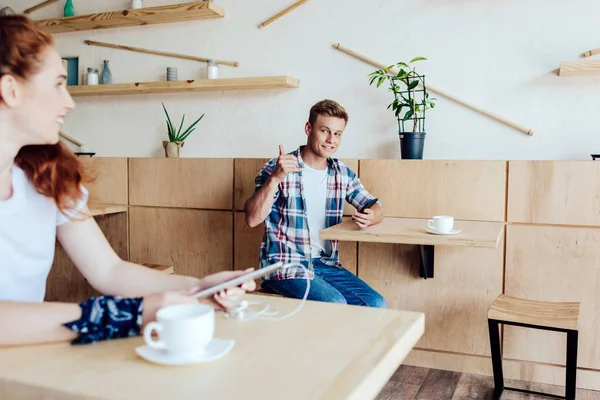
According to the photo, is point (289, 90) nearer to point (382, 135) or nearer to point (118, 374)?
point (382, 135)

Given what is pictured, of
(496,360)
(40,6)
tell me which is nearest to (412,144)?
(496,360)

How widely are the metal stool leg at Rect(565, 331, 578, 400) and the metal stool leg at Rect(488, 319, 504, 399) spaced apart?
0.95 ft

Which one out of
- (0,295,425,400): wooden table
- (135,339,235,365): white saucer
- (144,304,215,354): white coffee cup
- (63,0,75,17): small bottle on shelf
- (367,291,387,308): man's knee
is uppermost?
(63,0,75,17): small bottle on shelf

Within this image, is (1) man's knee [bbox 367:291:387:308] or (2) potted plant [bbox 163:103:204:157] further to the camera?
(2) potted plant [bbox 163:103:204:157]

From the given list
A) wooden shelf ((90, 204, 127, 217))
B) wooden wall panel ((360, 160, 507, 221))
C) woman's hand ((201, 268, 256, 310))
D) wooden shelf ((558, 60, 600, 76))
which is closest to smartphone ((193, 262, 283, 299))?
woman's hand ((201, 268, 256, 310))

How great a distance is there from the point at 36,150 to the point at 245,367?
2.55 ft

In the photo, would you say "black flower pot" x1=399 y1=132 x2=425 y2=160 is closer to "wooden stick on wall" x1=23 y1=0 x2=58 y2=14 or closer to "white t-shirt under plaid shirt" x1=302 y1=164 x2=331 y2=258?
"white t-shirt under plaid shirt" x1=302 y1=164 x2=331 y2=258

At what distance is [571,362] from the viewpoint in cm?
236

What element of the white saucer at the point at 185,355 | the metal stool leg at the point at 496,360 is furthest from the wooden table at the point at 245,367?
the metal stool leg at the point at 496,360

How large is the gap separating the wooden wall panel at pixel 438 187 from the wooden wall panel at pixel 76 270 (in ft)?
5.42

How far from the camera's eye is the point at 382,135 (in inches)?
126

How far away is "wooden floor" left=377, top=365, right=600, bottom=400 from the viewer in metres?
2.62

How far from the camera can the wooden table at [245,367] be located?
78 centimetres

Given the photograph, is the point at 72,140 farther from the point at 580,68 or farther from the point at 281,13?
the point at 580,68
